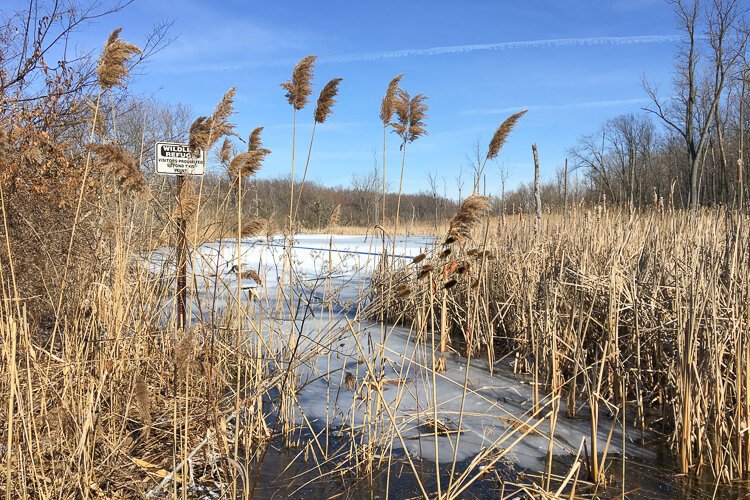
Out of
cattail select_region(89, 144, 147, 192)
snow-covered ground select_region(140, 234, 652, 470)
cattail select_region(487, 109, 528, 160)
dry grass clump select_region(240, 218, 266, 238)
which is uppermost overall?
cattail select_region(487, 109, 528, 160)

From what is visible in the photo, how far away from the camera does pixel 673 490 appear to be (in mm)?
2357

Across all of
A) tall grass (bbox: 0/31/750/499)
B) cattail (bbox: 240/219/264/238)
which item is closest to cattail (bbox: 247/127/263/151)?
tall grass (bbox: 0/31/750/499)

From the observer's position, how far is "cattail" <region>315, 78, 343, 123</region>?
2.38m

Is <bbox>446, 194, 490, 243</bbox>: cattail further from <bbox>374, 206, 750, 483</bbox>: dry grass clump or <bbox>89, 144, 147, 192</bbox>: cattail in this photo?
<bbox>89, 144, 147, 192</bbox>: cattail

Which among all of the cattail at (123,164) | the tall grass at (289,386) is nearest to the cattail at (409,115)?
the tall grass at (289,386)

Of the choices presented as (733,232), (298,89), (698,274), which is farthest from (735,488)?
(298,89)

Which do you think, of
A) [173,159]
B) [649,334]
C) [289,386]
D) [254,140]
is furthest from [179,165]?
[649,334]

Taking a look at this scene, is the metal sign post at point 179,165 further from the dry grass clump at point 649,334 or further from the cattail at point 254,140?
the dry grass clump at point 649,334

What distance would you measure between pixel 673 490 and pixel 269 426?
204 cm

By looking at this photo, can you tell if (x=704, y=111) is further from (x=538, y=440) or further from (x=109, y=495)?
(x=109, y=495)

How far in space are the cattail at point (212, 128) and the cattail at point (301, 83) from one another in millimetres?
266

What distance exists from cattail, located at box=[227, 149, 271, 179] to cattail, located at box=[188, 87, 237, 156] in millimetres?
137

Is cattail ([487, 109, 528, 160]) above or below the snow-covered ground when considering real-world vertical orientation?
above

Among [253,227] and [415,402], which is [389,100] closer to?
[253,227]
